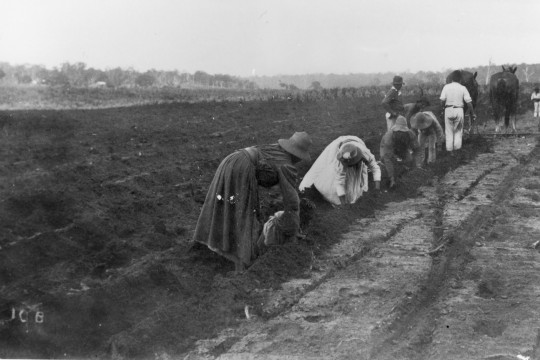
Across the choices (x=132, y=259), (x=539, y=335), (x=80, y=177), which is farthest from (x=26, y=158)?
Result: (x=539, y=335)

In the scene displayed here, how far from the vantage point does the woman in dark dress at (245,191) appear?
5.70 m

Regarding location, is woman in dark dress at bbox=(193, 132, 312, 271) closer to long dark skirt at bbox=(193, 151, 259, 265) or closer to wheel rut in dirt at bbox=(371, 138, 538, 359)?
long dark skirt at bbox=(193, 151, 259, 265)

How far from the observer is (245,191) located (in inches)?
226

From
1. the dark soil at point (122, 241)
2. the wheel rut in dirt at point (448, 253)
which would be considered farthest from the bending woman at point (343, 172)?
the wheel rut in dirt at point (448, 253)

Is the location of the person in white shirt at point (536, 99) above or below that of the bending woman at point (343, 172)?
above

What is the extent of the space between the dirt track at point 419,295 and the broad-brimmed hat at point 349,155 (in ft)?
2.59

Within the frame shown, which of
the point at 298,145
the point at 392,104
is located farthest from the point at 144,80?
the point at 298,145

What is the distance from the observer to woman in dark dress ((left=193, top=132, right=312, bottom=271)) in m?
5.70

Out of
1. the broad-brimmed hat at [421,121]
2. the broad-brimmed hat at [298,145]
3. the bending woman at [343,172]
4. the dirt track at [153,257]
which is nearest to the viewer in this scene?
the dirt track at [153,257]

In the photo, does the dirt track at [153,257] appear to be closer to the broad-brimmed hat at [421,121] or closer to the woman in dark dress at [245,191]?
the woman in dark dress at [245,191]

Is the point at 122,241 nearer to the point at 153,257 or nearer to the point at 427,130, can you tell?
the point at 153,257

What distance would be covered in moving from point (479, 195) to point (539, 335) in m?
4.73

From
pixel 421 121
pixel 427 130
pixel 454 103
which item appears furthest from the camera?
pixel 454 103

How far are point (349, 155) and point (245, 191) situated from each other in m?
1.93
